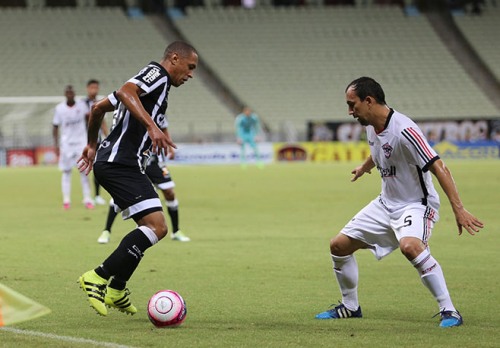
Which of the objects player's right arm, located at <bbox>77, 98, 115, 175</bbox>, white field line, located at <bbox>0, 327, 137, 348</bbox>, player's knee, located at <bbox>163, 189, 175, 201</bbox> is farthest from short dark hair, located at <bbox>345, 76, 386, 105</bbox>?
player's knee, located at <bbox>163, 189, 175, 201</bbox>

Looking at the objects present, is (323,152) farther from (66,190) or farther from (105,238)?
(105,238)

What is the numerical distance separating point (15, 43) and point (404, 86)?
19630 millimetres

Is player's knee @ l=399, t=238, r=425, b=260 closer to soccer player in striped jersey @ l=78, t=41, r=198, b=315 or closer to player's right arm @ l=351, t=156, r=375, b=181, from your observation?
player's right arm @ l=351, t=156, r=375, b=181

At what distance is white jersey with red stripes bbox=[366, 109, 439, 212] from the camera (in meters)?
7.21

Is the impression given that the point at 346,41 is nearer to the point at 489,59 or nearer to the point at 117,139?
the point at 489,59

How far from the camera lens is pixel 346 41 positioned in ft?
172

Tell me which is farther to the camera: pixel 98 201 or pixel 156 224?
pixel 98 201

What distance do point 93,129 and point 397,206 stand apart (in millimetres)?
2530

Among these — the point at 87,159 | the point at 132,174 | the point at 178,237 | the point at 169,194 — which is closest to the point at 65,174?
the point at 178,237

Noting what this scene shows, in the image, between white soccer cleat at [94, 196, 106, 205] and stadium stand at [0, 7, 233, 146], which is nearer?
white soccer cleat at [94, 196, 106, 205]

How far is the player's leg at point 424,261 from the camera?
23.4 ft

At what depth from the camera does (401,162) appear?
7.40 meters

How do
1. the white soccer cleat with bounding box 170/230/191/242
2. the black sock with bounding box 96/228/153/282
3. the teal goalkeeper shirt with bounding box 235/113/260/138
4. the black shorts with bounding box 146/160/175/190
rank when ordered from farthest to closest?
the teal goalkeeper shirt with bounding box 235/113/260/138, the white soccer cleat with bounding box 170/230/191/242, the black shorts with bounding box 146/160/175/190, the black sock with bounding box 96/228/153/282

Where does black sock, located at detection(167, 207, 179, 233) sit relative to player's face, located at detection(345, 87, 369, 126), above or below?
below
